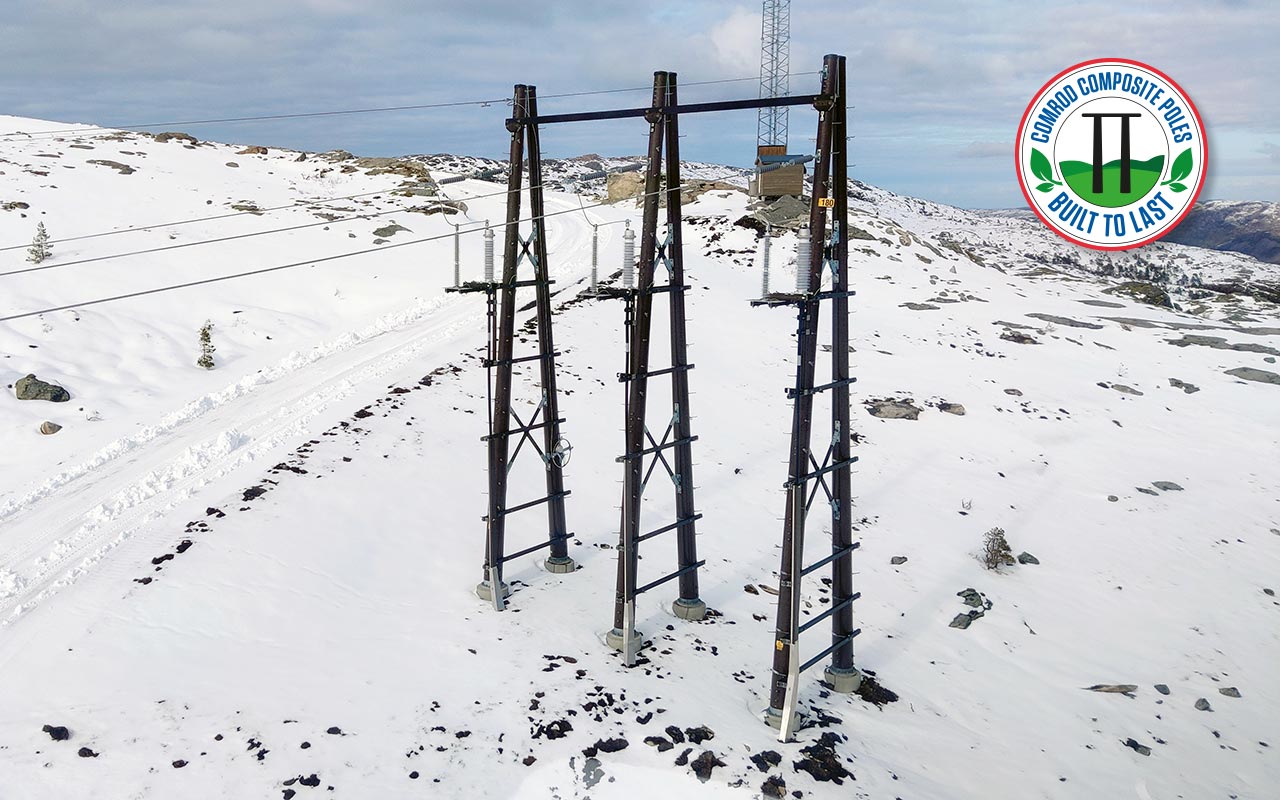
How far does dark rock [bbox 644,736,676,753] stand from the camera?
979 centimetres

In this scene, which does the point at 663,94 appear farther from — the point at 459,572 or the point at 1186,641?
the point at 1186,641

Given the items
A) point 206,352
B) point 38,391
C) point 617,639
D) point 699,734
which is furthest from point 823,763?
point 206,352

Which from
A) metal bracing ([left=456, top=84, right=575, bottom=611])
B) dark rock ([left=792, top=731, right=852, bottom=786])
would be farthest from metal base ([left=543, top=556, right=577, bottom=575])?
dark rock ([left=792, top=731, right=852, bottom=786])

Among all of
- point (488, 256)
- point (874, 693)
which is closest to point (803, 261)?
point (488, 256)

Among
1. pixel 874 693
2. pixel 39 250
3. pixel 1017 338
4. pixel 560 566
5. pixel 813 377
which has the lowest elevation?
pixel 874 693

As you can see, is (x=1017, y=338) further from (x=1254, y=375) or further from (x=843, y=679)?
(x=843, y=679)

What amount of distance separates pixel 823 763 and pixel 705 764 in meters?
1.58

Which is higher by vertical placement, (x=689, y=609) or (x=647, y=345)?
(x=647, y=345)

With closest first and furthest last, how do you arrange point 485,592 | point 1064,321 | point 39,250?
1. point 485,592
2. point 39,250
3. point 1064,321

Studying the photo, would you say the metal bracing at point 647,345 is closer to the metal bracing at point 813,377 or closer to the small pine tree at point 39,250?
the metal bracing at point 813,377

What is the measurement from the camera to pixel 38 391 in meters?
20.4

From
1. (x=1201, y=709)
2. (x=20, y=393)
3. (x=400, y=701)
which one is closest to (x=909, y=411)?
(x=1201, y=709)

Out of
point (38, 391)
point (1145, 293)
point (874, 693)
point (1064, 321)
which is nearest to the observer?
point (874, 693)

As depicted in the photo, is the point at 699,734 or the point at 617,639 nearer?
the point at 699,734
